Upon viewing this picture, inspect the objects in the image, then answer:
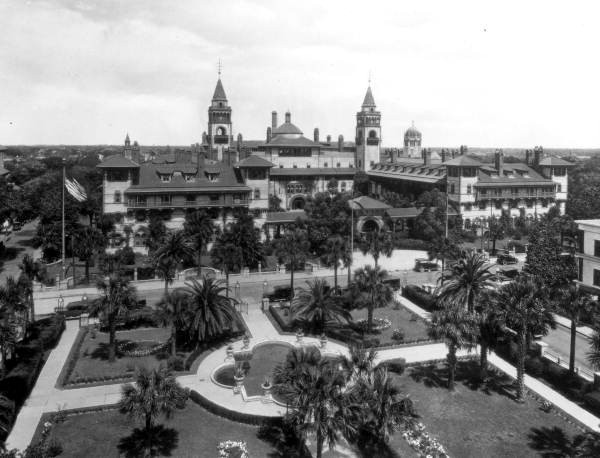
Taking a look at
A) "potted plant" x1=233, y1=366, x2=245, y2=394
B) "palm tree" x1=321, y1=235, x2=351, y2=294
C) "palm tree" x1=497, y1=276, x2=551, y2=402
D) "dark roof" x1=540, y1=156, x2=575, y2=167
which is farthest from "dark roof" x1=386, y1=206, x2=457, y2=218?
"potted plant" x1=233, y1=366, x2=245, y2=394

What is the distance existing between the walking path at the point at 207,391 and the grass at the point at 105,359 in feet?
3.68

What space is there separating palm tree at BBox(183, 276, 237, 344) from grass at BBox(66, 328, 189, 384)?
2293mm

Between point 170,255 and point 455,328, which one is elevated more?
point 170,255

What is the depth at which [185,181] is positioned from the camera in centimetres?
7581

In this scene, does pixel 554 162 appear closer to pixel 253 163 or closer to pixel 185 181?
pixel 253 163

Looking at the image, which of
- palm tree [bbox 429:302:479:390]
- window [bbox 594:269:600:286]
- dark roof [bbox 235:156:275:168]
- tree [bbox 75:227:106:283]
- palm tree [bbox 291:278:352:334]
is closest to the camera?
palm tree [bbox 429:302:479:390]

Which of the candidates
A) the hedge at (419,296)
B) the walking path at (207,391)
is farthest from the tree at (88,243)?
the hedge at (419,296)

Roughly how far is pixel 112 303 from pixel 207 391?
9.37 m

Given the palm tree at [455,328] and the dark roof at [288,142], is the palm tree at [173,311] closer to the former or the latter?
the palm tree at [455,328]

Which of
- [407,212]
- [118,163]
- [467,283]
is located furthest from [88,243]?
[407,212]

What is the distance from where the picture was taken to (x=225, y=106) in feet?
388

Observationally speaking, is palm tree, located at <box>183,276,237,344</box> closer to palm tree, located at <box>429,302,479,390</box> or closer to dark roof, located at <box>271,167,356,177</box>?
palm tree, located at <box>429,302,479,390</box>

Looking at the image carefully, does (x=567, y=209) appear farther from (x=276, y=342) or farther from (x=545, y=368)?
(x=276, y=342)

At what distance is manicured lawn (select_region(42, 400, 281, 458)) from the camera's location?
2652 cm
